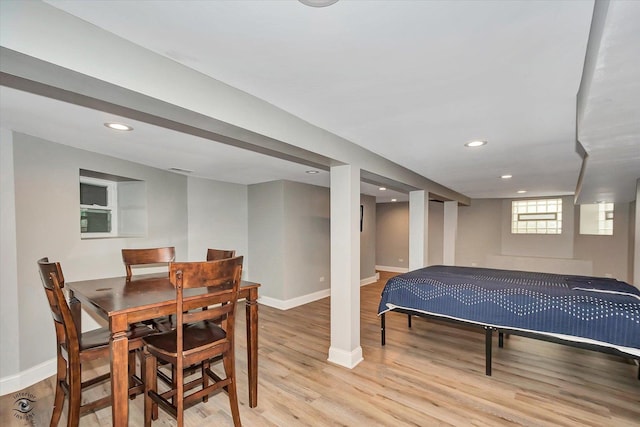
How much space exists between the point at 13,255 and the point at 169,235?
5.48 ft

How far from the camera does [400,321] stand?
4215 millimetres

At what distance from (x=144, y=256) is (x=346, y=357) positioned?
2209mm

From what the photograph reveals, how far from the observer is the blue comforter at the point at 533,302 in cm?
231

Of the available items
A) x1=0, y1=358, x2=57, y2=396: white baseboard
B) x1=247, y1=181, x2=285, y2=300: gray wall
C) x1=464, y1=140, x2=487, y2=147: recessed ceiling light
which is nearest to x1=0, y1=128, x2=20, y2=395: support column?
x1=0, y1=358, x2=57, y2=396: white baseboard

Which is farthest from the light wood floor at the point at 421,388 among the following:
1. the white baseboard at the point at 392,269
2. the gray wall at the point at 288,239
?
the white baseboard at the point at 392,269

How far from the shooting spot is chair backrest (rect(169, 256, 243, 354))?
1615mm

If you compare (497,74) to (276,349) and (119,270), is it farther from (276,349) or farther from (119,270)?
(119,270)

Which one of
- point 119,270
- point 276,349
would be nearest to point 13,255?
point 119,270

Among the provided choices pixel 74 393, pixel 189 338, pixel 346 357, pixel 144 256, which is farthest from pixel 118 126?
pixel 346 357

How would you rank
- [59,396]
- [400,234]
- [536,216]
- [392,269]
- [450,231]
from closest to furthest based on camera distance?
1. [59,396]
2. [450,231]
3. [536,216]
4. [400,234]
5. [392,269]

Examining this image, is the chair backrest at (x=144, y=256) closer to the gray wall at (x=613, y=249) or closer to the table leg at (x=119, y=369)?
the table leg at (x=119, y=369)

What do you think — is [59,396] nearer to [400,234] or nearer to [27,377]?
[27,377]

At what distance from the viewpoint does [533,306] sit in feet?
8.60

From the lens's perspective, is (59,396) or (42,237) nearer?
(59,396)
